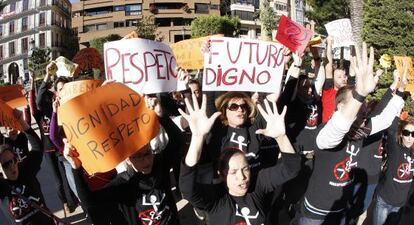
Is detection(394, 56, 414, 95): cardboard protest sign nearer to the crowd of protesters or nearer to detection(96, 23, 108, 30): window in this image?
the crowd of protesters

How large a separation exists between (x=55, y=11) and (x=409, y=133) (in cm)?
8687

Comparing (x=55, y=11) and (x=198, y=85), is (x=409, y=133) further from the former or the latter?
(x=55, y=11)

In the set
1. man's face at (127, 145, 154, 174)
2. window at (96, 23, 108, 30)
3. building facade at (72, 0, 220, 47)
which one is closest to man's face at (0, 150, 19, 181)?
man's face at (127, 145, 154, 174)

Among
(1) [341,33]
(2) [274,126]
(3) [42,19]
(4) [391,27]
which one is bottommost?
(2) [274,126]

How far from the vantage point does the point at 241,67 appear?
13.5 feet

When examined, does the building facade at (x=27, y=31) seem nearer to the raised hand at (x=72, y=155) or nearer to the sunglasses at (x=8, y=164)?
the sunglasses at (x=8, y=164)

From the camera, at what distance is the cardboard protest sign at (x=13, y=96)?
5238 millimetres

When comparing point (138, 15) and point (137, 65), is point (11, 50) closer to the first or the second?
point (138, 15)

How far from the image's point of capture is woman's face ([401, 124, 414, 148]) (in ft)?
14.0

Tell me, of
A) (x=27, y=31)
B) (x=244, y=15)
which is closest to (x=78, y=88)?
(x=244, y=15)

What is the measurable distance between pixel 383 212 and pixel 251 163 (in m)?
1.57

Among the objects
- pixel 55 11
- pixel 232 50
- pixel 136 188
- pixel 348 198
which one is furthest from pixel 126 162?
pixel 55 11

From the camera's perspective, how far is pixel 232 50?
4.13 metres

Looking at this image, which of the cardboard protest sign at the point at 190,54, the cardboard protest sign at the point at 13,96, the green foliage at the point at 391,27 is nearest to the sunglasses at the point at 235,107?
the cardboard protest sign at the point at 190,54
